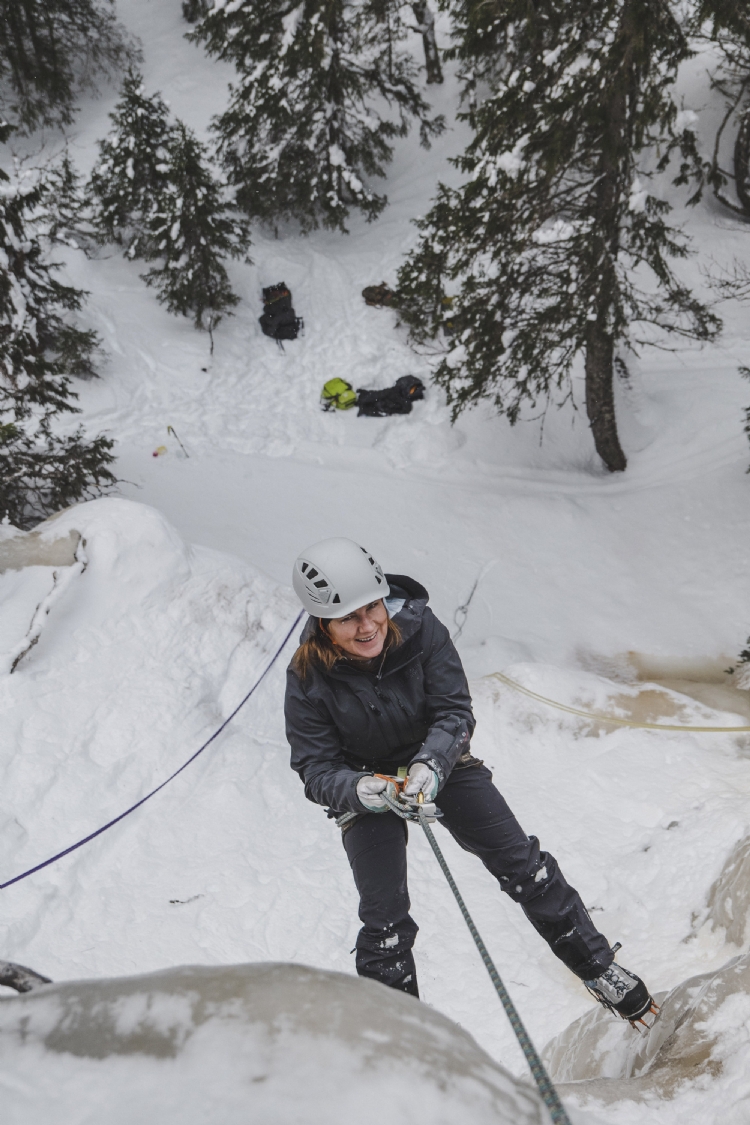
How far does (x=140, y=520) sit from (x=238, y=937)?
388 cm

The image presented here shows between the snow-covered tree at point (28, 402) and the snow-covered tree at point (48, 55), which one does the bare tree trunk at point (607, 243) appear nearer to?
the snow-covered tree at point (28, 402)

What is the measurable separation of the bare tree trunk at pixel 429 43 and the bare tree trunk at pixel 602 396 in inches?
530

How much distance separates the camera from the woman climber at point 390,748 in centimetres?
268

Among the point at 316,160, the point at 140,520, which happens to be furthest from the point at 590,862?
the point at 316,160

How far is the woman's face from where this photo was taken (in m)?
2.64

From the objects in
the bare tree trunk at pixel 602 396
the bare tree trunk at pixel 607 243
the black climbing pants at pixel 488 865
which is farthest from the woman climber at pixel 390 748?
the bare tree trunk at pixel 602 396

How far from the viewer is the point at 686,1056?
7.38ft

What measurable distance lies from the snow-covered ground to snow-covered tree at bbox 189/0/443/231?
553 cm

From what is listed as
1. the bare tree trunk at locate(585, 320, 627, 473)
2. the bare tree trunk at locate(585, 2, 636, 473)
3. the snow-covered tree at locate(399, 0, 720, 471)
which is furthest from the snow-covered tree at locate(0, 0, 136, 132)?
the bare tree trunk at locate(585, 320, 627, 473)

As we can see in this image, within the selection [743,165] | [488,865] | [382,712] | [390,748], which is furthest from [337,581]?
[743,165]

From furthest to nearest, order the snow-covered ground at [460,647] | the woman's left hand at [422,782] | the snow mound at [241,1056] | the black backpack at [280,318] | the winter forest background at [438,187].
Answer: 1. the black backpack at [280,318]
2. the winter forest background at [438,187]
3. the snow-covered ground at [460,647]
4. the woman's left hand at [422,782]
5. the snow mound at [241,1056]

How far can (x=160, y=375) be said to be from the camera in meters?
13.4

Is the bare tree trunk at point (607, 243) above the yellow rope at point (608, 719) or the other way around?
above

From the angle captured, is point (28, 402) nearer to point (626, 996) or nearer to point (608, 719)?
point (608, 719)
